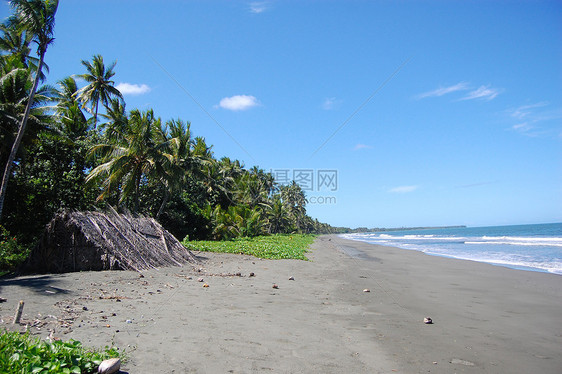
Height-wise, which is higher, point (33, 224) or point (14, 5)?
point (14, 5)

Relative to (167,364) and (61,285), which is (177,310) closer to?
(167,364)

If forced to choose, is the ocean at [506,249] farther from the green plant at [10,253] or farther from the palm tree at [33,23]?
the palm tree at [33,23]

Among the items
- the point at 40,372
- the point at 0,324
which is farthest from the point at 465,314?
the point at 0,324

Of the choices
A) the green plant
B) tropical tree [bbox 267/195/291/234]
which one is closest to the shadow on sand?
the green plant

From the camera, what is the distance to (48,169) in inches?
658

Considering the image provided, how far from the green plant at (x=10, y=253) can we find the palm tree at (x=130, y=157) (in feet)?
13.4

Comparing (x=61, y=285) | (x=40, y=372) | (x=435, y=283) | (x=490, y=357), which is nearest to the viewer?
(x=40, y=372)

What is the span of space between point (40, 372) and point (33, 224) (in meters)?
16.0

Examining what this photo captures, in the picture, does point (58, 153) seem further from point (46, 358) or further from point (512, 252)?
point (512, 252)

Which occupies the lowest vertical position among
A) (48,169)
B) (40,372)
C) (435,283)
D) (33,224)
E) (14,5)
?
(435,283)

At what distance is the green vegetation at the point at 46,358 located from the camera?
9.84 feet

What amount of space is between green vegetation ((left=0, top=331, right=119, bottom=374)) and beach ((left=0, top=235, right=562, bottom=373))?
0.42m

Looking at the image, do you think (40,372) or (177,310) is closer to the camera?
(40,372)

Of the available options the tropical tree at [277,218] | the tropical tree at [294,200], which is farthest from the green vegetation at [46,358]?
the tropical tree at [294,200]
